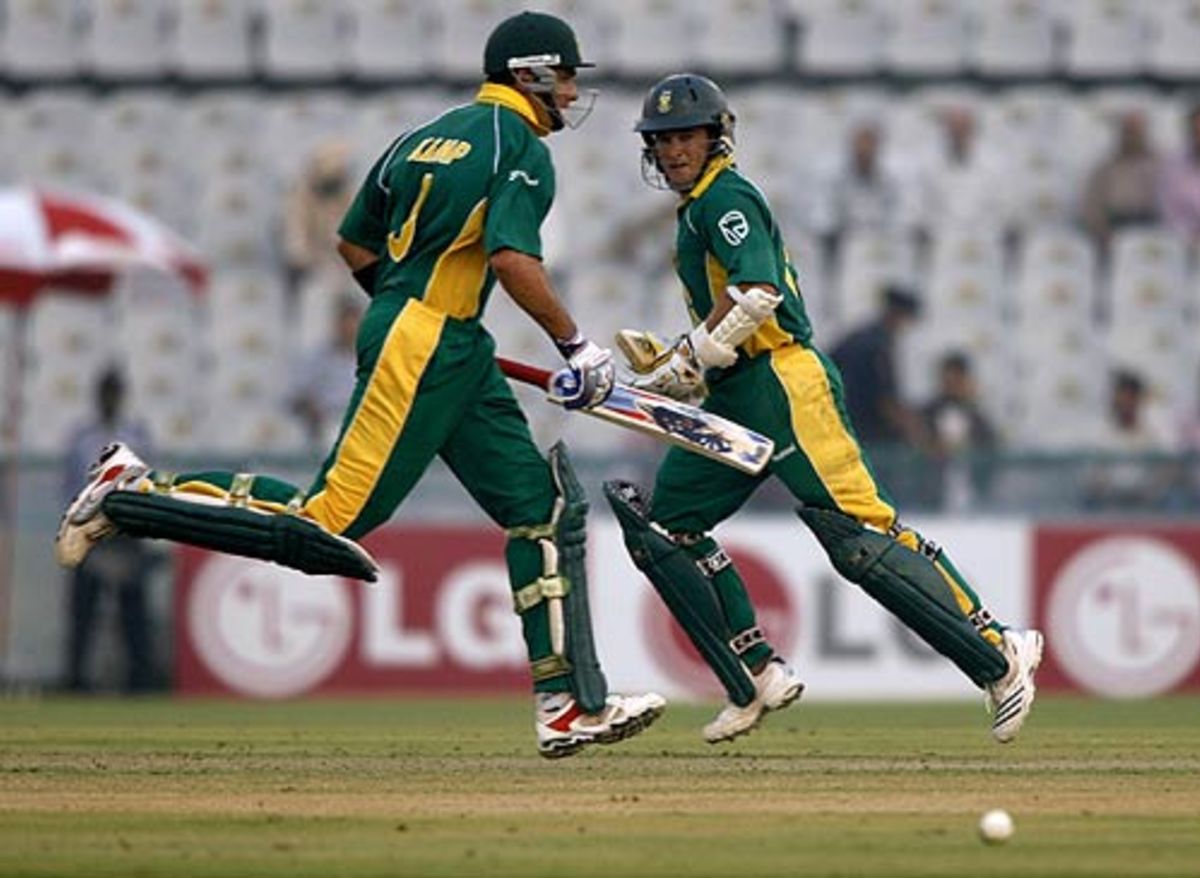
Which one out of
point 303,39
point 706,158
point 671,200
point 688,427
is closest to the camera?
point 688,427

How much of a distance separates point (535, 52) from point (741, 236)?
0.79 metres

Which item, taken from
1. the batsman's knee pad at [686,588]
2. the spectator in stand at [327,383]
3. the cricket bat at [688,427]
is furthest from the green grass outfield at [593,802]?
the spectator in stand at [327,383]

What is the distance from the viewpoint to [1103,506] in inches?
573

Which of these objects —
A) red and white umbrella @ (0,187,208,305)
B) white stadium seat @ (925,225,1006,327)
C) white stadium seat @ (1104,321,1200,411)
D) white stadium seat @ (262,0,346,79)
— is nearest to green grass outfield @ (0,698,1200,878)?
red and white umbrella @ (0,187,208,305)

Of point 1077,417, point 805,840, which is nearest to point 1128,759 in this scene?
point 805,840

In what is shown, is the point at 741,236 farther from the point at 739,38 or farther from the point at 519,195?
the point at 739,38

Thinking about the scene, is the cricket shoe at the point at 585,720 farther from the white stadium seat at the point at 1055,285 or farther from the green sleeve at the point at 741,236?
the white stadium seat at the point at 1055,285

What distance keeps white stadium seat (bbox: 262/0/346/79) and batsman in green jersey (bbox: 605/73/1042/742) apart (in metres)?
9.33

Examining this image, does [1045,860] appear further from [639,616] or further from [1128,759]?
[639,616]

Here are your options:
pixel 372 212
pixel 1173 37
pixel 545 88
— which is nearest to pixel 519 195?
pixel 545 88

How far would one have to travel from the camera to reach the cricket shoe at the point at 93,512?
821 centimetres

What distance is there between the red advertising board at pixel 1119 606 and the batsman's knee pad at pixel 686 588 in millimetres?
5691

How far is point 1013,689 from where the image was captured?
8.70 metres

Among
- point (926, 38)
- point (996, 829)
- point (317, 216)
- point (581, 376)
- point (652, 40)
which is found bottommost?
point (996, 829)
